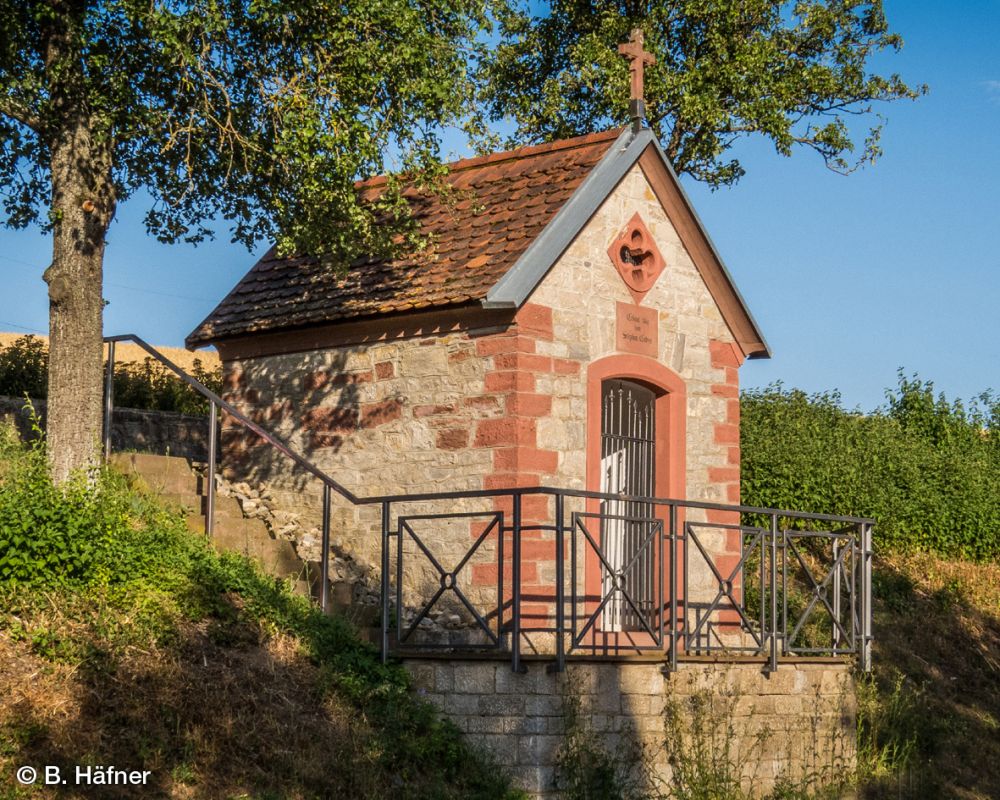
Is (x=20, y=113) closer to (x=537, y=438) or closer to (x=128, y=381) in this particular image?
(x=537, y=438)

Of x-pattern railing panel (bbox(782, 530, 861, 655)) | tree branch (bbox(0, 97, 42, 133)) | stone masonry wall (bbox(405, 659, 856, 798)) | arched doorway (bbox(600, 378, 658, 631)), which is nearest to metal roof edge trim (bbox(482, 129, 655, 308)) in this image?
arched doorway (bbox(600, 378, 658, 631))

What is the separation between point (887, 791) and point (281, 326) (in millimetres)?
7197

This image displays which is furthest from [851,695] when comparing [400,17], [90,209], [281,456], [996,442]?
[996,442]

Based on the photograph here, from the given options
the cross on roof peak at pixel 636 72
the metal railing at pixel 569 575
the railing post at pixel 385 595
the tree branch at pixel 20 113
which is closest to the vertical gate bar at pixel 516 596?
the metal railing at pixel 569 575

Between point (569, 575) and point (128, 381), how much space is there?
343 inches

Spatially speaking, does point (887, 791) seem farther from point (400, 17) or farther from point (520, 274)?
point (400, 17)

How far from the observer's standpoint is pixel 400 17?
1158cm

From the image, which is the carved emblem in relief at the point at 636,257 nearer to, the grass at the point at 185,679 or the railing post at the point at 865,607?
the railing post at the point at 865,607

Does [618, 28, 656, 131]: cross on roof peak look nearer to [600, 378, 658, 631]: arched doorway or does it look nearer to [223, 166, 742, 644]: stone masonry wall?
[223, 166, 742, 644]: stone masonry wall

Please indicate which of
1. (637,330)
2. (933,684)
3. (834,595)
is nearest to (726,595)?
(834,595)

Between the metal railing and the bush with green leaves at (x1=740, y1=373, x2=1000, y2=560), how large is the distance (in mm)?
4967

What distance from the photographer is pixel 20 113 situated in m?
11.7

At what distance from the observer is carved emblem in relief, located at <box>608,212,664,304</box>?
41.7 ft

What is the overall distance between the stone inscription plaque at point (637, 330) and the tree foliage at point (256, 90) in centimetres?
229
